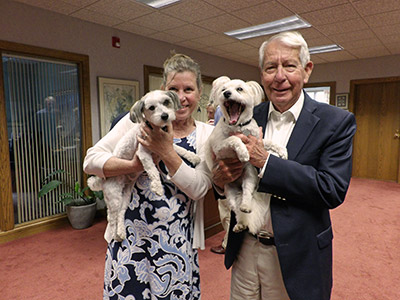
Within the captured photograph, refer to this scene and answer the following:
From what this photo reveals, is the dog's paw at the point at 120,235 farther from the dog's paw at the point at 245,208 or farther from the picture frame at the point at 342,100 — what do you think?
the picture frame at the point at 342,100

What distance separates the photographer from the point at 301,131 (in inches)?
46.1

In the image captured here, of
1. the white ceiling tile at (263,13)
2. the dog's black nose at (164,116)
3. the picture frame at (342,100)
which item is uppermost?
the white ceiling tile at (263,13)

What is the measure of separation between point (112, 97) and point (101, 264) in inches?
102

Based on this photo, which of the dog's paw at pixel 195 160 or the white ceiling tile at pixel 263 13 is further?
the white ceiling tile at pixel 263 13

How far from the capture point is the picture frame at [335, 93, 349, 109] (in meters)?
7.11

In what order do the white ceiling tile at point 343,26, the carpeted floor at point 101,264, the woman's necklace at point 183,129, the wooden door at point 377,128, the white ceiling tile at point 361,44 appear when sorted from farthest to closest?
the wooden door at point 377,128
the white ceiling tile at point 361,44
the white ceiling tile at point 343,26
the carpeted floor at point 101,264
the woman's necklace at point 183,129

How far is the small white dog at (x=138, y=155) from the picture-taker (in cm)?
122

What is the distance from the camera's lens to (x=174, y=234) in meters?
1.27

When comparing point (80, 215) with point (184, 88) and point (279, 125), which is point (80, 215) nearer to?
point (184, 88)

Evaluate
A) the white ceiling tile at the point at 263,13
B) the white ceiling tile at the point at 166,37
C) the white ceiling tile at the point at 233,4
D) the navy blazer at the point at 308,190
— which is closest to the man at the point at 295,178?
the navy blazer at the point at 308,190

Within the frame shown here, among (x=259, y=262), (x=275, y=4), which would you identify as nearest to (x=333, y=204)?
(x=259, y=262)

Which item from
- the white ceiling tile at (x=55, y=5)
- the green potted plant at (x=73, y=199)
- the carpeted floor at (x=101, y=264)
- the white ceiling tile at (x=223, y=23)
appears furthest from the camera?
the white ceiling tile at (x=223, y=23)

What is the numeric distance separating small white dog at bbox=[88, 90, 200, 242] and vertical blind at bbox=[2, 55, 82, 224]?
113 inches

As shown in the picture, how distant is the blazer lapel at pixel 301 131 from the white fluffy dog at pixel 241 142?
0.03 meters
